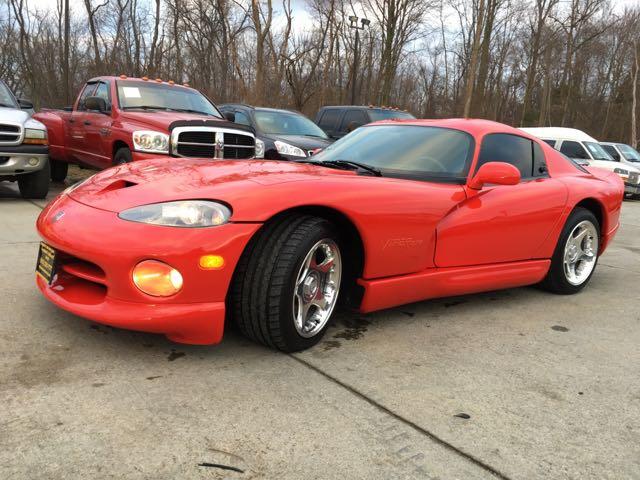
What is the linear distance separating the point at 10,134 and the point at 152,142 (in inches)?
68.0

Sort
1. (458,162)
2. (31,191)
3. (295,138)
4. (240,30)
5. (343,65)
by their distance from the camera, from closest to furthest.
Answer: (458,162) < (31,191) < (295,138) < (240,30) < (343,65)

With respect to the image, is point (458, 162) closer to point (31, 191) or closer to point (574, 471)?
point (574, 471)

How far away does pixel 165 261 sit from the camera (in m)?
2.37

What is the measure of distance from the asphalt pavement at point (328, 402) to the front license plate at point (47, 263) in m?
0.26

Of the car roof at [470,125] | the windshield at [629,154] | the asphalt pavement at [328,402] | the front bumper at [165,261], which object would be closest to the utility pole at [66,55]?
the windshield at [629,154]

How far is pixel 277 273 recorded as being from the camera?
253 cm

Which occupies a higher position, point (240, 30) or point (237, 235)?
point (240, 30)

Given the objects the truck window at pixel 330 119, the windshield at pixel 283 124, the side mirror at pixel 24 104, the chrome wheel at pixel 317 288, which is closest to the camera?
the chrome wheel at pixel 317 288

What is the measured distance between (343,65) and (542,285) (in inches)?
1338

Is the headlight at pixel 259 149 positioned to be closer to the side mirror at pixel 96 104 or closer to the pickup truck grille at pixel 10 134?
the side mirror at pixel 96 104

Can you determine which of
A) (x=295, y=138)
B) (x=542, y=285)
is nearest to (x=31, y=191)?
(x=295, y=138)

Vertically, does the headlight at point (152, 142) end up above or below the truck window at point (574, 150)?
below

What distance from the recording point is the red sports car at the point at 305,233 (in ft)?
7.91

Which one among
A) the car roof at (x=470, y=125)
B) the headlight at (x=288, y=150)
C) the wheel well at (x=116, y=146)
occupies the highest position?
the car roof at (x=470, y=125)
